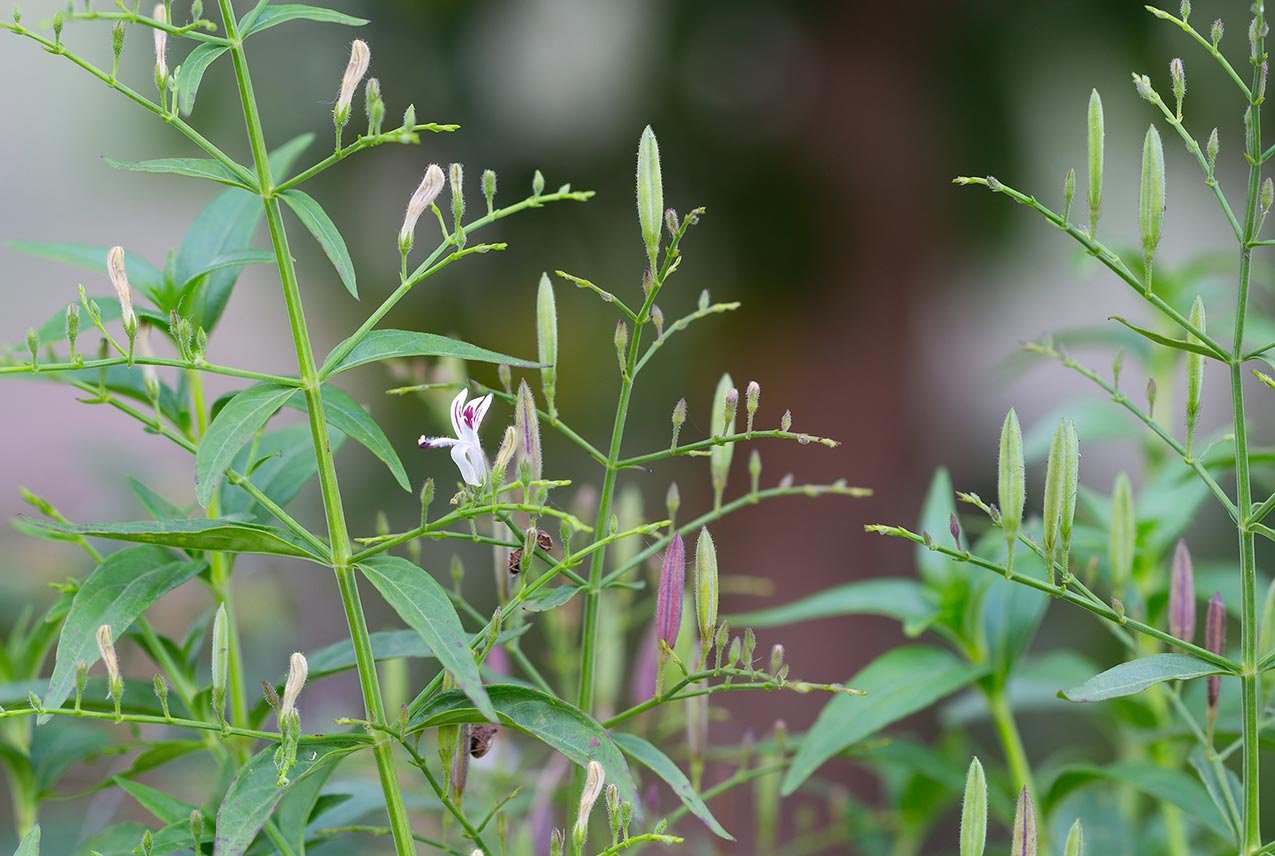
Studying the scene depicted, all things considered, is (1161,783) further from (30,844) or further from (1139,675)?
(30,844)

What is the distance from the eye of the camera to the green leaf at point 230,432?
11.4 inches

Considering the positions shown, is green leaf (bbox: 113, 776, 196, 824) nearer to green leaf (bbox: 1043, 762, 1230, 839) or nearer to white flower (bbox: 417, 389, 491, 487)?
white flower (bbox: 417, 389, 491, 487)

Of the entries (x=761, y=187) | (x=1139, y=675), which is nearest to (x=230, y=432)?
(x=1139, y=675)

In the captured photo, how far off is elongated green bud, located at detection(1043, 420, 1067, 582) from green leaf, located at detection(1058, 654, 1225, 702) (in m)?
0.03

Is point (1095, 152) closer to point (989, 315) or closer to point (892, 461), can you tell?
point (892, 461)

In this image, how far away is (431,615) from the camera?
0.30 meters

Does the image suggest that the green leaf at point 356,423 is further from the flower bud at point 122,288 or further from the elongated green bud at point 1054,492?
the elongated green bud at point 1054,492

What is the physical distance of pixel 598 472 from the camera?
5.20 feet

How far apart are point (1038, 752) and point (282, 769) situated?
1.37 m

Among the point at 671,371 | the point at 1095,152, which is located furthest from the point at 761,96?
the point at 1095,152

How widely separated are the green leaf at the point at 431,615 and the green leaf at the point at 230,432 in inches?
1.7

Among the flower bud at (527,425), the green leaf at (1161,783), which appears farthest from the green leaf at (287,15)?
the green leaf at (1161,783)

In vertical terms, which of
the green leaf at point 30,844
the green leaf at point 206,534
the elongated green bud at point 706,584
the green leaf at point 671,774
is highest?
the green leaf at point 206,534

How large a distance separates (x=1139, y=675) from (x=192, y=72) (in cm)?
28
